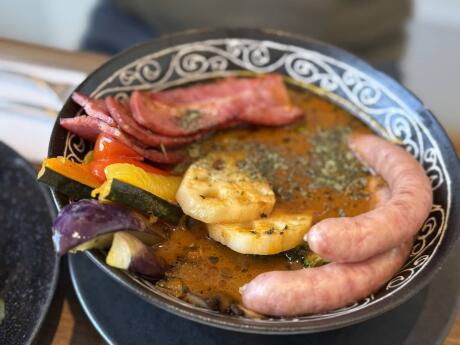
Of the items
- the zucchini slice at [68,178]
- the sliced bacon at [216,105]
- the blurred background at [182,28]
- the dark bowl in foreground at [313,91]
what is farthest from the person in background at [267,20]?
the zucchini slice at [68,178]

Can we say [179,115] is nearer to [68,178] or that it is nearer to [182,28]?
[68,178]

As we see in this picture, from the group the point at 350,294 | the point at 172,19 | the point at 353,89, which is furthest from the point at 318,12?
the point at 350,294

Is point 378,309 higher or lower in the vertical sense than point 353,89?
lower

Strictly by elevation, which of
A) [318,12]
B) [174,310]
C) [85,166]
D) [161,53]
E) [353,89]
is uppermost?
[318,12]

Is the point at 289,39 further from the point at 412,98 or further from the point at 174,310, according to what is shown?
the point at 174,310

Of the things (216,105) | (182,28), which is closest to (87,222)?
(216,105)

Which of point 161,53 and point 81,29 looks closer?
point 161,53

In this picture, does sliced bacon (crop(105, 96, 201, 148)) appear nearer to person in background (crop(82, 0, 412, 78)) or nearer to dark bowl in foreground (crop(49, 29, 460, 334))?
dark bowl in foreground (crop(49, 29, 460, 334))

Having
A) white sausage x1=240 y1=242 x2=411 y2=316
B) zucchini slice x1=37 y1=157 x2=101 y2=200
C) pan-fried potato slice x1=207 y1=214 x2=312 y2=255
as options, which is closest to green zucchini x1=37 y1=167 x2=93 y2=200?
zucchini slice x1=37 y1=157 x2=101 y2=200
